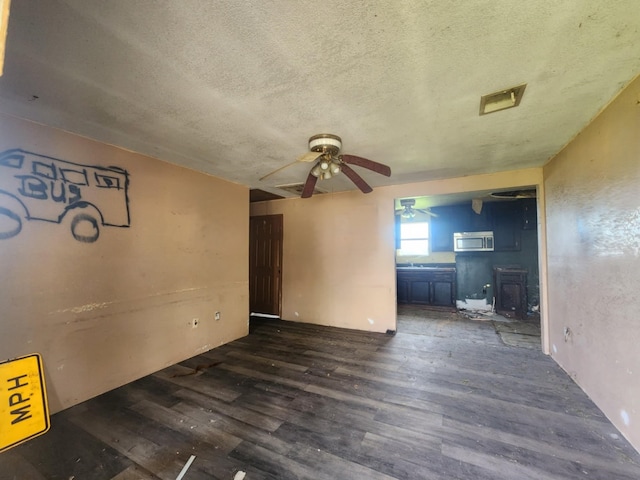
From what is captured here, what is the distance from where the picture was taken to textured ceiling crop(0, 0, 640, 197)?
1.19 m

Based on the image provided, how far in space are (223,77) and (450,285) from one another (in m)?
6.03

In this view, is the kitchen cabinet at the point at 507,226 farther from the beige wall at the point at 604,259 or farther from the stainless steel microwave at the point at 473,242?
the beige wall at the point at 604,259

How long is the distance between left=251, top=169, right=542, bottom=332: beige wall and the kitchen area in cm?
124

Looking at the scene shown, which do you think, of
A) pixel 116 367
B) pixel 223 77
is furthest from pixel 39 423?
pixel 116 367

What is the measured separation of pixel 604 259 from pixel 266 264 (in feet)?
16.2

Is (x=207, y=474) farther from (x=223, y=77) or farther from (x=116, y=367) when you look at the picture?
(x=223, y=77)

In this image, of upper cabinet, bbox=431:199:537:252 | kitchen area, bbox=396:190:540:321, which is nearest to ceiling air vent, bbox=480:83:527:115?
A: kitchen area, bbox=396:190:540:321

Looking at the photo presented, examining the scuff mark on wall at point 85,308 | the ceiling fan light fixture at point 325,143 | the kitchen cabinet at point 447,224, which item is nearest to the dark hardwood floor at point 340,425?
the scuff mark on wall at point 85,308

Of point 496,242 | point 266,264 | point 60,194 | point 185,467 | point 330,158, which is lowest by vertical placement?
point 185,467

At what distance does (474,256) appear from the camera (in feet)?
19.5

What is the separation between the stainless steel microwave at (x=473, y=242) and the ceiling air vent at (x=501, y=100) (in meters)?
4.56

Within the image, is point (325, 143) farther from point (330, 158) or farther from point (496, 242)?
point (496, 242)

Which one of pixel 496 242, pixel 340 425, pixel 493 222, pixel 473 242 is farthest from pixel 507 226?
pixel 340 425

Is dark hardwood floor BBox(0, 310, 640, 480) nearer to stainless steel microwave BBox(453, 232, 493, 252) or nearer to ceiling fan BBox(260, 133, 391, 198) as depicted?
ceiling fan BBox(260, 133, 391, 198)
